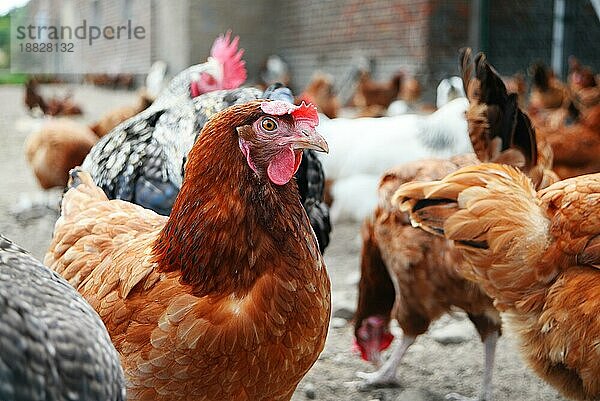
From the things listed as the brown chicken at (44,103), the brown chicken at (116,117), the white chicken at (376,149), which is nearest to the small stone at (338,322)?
the white chicken at (376,149)

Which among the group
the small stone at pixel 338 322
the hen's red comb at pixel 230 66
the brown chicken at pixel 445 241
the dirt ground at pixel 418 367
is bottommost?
the dirt ground at pixel 418 367

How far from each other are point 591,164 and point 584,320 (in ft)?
10.4

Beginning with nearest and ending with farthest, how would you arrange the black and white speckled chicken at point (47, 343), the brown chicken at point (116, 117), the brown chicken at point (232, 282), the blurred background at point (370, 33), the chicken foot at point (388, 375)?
the black and white speckled chicken at point (47, 343) → the brown chicken at point (232, 282) → the chicken foot at point (388, 375) → the brown chicken at point (116, 117) → the blurred background at point (370, 33)

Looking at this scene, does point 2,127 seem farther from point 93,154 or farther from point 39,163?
point 93,154

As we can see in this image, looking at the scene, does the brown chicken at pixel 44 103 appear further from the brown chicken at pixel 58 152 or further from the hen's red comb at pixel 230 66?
the hen's red comb at pixel 230 66

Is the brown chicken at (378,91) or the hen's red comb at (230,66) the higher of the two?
the hen's red comb at (230,66)

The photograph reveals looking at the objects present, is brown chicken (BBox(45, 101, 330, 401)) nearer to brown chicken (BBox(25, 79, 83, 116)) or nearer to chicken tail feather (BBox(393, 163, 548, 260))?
chicken tail feather (BBox(393, 163, 548, 260))

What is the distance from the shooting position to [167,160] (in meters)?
2.65

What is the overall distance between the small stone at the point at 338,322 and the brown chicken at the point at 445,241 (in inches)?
27.0

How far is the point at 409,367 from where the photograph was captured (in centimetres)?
325

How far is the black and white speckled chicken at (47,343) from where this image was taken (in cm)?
113

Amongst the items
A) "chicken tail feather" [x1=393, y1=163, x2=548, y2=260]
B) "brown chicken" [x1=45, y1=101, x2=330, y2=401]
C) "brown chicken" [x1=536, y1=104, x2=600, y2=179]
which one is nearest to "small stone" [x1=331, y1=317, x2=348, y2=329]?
→ "chicken tail feather" [x1=393, y1=163, x2=548, y2=260]

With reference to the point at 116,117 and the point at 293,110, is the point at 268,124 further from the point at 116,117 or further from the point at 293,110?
the point at 116,117

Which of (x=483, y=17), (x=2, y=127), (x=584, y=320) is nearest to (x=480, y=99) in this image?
(x=584, y=320)
